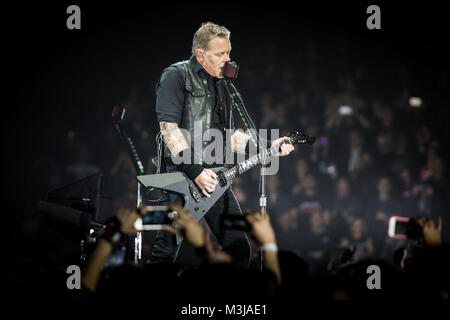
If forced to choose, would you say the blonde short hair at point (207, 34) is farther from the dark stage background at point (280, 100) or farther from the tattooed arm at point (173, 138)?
the dark stage background at point (280, 100)

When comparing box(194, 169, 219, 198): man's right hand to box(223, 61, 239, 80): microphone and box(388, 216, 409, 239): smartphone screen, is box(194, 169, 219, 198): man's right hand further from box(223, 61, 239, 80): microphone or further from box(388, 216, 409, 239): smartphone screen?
box(388, 216, 409, 239): smartphone screen

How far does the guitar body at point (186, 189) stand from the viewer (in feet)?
9.77

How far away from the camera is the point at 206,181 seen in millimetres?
3027

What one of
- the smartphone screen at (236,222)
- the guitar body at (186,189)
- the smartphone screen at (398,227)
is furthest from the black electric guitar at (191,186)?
the smartphone screen at (398,227)

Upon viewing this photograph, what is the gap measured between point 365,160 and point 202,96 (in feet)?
13.4

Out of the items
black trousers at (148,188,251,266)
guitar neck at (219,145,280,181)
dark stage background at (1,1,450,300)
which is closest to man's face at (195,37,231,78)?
guitar neck at (219,145,280,181)

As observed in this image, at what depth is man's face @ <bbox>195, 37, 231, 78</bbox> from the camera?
3.31 m

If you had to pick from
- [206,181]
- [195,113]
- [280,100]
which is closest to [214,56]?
[195,113]

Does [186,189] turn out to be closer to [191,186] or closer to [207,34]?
[191,186]

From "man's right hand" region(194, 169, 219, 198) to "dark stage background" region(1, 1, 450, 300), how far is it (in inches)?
114

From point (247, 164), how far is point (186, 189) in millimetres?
630
